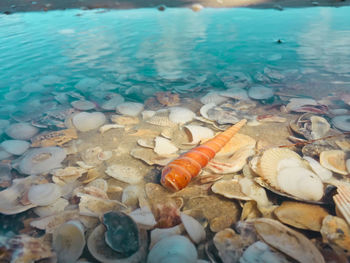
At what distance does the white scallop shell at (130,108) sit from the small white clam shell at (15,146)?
133 centimetres

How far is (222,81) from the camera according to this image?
14.1 feet

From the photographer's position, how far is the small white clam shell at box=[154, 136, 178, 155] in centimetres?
246

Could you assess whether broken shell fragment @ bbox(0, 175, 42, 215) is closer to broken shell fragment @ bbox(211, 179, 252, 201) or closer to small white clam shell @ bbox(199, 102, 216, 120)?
broken shell fragment @ bbox(211, 179, 252, 201)

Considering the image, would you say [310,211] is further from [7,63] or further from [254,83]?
[7,63]

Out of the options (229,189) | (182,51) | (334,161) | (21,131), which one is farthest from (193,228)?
(182,51)

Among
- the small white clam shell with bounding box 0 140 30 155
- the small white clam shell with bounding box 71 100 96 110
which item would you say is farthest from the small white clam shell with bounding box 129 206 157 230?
the small white clam shell with bounding box 71 100 96 110

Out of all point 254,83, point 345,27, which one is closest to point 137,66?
point 254,83

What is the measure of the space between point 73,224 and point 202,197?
1.03m

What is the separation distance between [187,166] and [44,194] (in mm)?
1318

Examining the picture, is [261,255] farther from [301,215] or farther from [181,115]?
[181,115]

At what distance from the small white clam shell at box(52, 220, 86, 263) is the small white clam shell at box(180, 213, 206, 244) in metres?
0.71

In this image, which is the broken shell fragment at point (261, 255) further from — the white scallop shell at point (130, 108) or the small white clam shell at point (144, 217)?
the white scallop shell at point (130, 108)

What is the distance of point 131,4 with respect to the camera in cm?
1265

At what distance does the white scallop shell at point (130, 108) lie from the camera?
11.1ft
